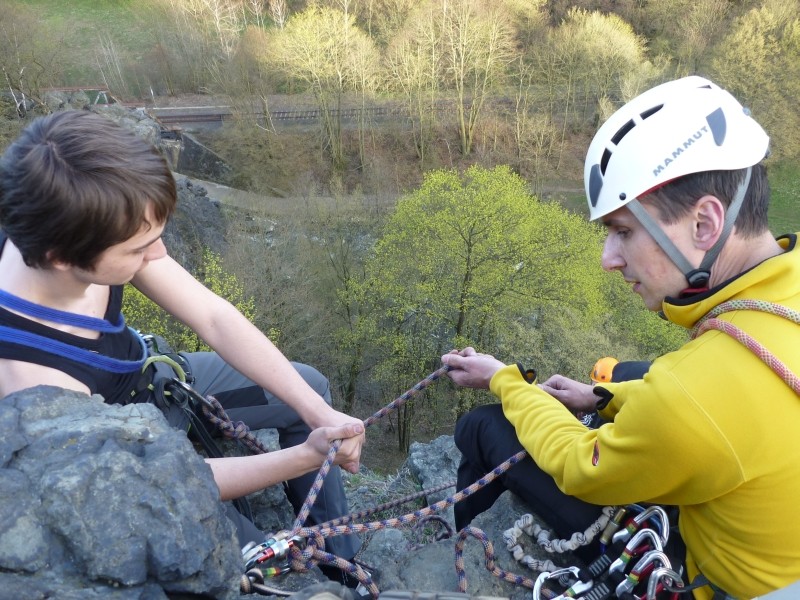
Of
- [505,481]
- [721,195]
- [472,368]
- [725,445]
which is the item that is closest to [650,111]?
[721,195]

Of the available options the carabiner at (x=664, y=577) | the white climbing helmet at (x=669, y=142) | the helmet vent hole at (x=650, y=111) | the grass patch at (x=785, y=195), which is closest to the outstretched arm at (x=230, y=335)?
the carabiner at (x=664, y=577)

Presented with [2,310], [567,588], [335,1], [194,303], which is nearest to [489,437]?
[567,588]

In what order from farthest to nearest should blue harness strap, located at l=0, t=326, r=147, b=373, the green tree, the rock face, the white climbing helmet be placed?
the green tree → the white climbing helmet → blue harness strap, located at l=0, t=326, r=147, b=373 → the rock face

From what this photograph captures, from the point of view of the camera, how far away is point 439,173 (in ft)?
65.7

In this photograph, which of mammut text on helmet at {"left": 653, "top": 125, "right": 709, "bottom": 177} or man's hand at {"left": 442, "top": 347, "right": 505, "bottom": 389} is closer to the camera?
mammut text on helmet at {"left": 653, "top": 125, "right": 709, "bottom": 177}

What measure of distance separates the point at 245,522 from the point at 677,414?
1.59m

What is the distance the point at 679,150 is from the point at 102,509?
2.02 meters

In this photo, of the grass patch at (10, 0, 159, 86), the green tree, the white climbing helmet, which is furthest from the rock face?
the grass patch at (10, 0, 159, 86)

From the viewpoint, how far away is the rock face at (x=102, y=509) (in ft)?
4.48

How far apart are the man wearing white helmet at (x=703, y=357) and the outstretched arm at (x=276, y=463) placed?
711mm

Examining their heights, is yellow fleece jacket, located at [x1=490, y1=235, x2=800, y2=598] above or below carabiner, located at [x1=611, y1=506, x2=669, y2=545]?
above

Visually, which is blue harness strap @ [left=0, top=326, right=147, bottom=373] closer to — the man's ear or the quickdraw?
the quickdraw

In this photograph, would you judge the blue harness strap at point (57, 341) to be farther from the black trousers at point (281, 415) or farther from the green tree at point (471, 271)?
the green tree at point (471, 271)

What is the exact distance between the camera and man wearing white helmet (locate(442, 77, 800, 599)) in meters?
1.68
